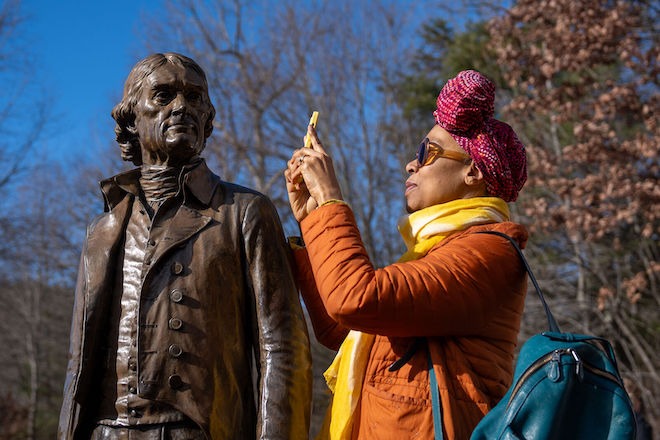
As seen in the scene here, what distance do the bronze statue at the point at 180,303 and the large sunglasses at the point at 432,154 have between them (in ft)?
1.91

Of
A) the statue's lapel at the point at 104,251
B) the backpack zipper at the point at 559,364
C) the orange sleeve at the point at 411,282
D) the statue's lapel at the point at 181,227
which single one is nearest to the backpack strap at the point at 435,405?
the orange sleeve at the point at 411,282

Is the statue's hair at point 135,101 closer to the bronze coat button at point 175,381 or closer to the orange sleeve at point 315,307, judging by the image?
the orange sleeve at point 315,307

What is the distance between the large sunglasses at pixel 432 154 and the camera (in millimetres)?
2889

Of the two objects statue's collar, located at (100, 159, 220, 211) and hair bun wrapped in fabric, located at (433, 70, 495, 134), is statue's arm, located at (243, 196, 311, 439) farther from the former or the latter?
hair bun wrapped in fabric, located at (433, 70, 495, 134)

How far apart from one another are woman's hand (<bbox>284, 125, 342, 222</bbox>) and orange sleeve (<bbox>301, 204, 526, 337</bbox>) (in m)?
0.11

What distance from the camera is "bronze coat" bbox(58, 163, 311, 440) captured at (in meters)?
2.48

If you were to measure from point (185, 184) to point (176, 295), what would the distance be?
1.28 feet

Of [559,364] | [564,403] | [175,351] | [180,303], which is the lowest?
[564,403]

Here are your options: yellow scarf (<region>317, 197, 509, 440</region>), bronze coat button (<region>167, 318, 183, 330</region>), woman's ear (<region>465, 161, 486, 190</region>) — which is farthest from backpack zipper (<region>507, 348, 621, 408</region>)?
bronze coat button (<region>167, 318, 183, 330</region>)

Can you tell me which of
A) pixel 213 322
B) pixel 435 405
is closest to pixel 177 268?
pixel 213 322

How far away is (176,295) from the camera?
8.38 feet

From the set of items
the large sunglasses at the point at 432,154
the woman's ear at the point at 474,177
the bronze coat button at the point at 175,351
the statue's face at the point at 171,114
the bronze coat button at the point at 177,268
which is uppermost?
the statue's face at the point at 171,114

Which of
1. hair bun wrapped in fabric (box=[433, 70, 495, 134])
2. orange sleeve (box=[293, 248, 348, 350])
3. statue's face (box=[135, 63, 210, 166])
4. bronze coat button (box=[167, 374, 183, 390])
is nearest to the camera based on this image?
bronze coat button (box=[167, 374, 183, 390])

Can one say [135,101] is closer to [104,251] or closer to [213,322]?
[104,251]
